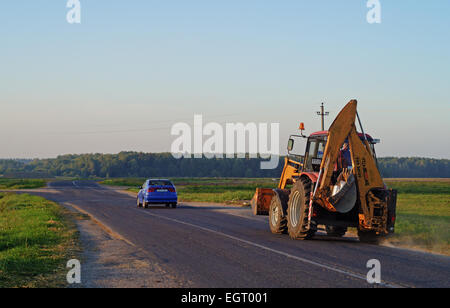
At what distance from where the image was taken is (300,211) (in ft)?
47.5

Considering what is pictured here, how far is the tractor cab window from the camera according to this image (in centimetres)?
1535

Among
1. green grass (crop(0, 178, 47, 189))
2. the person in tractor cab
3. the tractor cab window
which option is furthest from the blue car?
green grass (crop(0, 178, 47, 189))

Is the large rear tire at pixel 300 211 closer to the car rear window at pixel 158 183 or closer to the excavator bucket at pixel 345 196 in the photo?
the excavator bucket at pixel 345 196

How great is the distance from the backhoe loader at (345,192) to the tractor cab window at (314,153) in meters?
0.11

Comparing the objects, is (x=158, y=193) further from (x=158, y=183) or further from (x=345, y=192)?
(x=345, y=192)

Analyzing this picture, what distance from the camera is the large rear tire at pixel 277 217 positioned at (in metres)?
15.8

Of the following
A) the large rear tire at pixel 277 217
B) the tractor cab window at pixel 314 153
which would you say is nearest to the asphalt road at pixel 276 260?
the large rear tire at pixel 277 217

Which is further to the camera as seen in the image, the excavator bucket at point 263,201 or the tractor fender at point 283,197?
the excavator bucket at point 263,201

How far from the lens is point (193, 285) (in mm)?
8273

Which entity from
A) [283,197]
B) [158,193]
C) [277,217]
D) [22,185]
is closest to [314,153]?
[283,197]

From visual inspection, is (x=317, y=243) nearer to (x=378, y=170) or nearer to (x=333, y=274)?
(x=378, y=170)

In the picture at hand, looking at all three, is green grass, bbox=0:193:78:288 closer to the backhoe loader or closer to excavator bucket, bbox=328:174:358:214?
the backhoe loader
